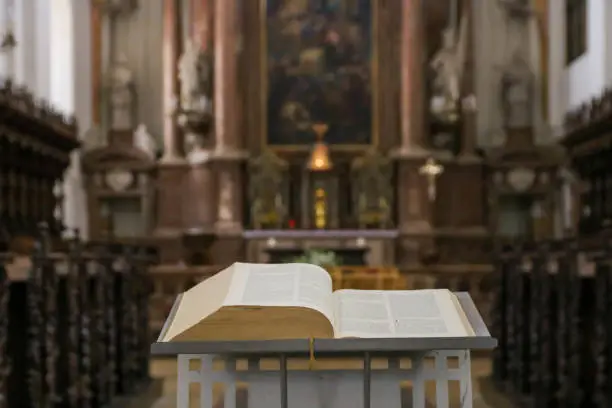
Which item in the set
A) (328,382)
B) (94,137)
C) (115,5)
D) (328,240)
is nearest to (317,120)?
(328,240)

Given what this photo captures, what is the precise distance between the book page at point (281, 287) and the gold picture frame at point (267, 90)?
1075 cm

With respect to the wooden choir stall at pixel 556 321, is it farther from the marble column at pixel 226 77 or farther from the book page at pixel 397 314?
the marble column at pixel 226 77

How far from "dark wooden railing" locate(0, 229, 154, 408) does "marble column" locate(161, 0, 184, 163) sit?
6929 millimetres

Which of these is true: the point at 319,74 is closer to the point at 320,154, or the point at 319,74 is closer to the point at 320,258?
the point at 320,154

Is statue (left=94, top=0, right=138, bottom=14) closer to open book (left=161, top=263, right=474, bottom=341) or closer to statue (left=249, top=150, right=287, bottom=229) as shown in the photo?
statue (left=249, top=150, right=287, bottom=229)

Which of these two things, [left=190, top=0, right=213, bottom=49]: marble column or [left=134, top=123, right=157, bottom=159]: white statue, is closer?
[left=190, top=0, right=213, bottom=49]: marble column

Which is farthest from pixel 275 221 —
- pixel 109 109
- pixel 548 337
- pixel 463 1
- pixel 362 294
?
pixel 362 294

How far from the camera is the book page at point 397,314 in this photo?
2.11m

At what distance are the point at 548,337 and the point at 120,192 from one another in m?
9.64

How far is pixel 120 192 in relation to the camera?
13.5 m

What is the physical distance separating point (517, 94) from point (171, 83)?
5958mm

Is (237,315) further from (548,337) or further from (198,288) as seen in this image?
(548,337)

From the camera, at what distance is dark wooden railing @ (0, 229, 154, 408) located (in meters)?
4.35

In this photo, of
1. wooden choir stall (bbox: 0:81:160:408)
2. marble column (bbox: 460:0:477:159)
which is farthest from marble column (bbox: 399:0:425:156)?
wooden choir stall (bbox: 0:81:160:408)
